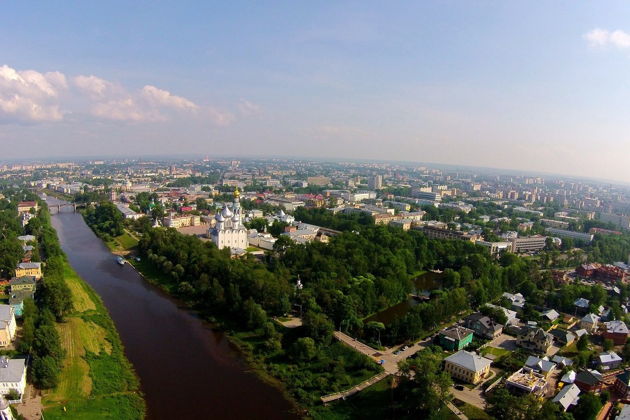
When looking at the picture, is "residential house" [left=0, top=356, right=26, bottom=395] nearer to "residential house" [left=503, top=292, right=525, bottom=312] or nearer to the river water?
the river water

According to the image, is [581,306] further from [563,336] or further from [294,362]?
[294,362]

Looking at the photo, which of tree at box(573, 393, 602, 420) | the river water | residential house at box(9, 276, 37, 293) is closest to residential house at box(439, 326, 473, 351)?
tree at box(573, 393, 602, 420)

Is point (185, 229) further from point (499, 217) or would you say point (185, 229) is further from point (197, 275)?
point (499, 217)

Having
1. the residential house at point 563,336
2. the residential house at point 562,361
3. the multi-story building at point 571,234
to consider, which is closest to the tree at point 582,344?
the residential house at point 563,336

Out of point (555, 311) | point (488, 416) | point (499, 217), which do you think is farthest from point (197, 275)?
point (499, 217)

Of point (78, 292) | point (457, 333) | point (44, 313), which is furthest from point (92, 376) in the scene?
point (457, 333)

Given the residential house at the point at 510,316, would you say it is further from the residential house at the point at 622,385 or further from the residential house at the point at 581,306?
the residential house at the point at 622,385
